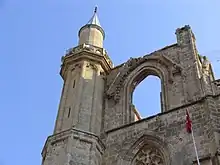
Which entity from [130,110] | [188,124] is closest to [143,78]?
[130,110]

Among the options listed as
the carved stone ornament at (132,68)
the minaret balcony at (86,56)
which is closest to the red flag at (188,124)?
the carved stone ornament at (132,68)

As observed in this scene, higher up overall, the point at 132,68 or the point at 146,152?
the point at 132,68

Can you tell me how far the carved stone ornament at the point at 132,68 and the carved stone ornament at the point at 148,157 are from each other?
131 inches

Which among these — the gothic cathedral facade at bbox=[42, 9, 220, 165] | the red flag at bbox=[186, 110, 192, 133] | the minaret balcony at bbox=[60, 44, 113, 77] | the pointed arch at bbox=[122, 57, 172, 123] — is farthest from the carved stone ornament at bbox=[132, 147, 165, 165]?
the minaret balcony at bbox=[60, 44, 113, 77]

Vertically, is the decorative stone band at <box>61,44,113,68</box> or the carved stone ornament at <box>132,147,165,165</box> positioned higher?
the decorative stone band at <box>61,44,113,68</box>

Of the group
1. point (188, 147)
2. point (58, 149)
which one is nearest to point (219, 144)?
point (188, 147)

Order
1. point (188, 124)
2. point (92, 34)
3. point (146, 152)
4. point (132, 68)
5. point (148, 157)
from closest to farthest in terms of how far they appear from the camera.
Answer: point (188, 124) < point (148, 157) < point (146, 152) < point (132, 68) < point (92, 34)

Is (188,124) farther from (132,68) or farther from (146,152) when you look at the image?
(132,68)

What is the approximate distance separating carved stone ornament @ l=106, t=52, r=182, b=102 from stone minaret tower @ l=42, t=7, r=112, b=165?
47 cm

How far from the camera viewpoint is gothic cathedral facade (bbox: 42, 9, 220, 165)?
13.4 metres

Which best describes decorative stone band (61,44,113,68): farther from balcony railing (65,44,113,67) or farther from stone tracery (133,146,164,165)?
stone tracery (133,146,164,165)

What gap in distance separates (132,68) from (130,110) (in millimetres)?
2165

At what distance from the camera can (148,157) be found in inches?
547

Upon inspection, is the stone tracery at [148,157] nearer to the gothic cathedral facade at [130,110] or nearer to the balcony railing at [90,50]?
the gothic cathedral facade at [130,110]
